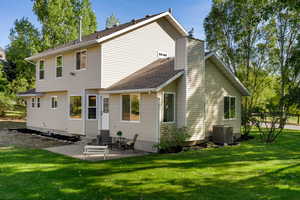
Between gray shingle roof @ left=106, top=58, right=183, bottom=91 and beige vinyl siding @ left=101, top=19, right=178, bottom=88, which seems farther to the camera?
beige vinyl siding @ left=101, top=19, right=178, bottom=88

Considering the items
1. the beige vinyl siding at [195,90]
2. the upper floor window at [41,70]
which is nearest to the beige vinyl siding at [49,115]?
the upper floor window at [41,70]

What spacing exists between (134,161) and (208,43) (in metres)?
16.8

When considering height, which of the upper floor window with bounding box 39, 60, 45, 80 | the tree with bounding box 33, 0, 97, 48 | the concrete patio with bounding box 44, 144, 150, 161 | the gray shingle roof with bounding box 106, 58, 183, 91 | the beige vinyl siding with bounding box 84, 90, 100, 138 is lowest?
the concrete patio with bounding box 44, 144, 150, 161

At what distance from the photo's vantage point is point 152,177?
7.41 meters

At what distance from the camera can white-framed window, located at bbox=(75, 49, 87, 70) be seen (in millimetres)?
15444

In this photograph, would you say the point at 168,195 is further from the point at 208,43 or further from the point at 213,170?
the point at 208,43

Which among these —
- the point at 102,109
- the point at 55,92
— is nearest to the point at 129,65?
the point at 102,109

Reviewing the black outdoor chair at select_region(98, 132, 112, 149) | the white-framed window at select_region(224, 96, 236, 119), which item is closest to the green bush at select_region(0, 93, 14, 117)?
the black outdoor chair at select_region(98, 132, 112, 149)

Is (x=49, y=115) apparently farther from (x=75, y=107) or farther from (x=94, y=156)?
(x=94, y=156)

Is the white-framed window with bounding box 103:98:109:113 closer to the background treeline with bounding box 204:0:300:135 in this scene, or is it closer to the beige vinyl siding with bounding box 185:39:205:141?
the beige vinyl siding with bounding box 185:39:205:141

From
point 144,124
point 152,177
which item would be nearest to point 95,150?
point 144,124

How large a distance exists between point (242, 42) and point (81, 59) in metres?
13.8

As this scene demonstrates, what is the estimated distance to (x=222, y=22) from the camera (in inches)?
851

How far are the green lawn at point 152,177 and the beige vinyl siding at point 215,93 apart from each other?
421 centimetres
